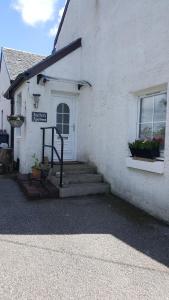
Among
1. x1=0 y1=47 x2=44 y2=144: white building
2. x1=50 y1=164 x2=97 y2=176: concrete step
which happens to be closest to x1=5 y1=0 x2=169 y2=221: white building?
x1=50 y1=164 x2=97 y2=176: concrete step

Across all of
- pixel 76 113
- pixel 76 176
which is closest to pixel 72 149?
pixel 76 113

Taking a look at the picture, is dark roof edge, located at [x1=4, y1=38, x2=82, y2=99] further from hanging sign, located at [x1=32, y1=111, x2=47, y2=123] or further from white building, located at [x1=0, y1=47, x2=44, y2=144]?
→ white building, located at [x1=0, y1=47, x2=44, y2=144]

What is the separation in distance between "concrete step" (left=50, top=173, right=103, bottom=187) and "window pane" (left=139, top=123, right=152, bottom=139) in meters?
1.78

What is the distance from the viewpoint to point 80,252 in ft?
13.2

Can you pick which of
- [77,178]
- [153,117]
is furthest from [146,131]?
[77,178]

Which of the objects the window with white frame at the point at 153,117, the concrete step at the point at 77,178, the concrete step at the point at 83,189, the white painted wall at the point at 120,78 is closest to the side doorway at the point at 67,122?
the white painted wall at the point at 120,78

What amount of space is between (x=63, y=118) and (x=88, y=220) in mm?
4288

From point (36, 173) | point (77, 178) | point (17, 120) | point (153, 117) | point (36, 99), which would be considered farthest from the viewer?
point (17, 120)

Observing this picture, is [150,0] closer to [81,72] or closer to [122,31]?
[122,31]

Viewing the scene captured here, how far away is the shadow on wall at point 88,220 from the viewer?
14.9ft

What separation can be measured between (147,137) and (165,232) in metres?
2.19

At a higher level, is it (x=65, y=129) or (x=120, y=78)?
(x=120, y=78)

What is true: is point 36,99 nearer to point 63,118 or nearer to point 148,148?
point 63,118

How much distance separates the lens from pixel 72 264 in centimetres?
365
